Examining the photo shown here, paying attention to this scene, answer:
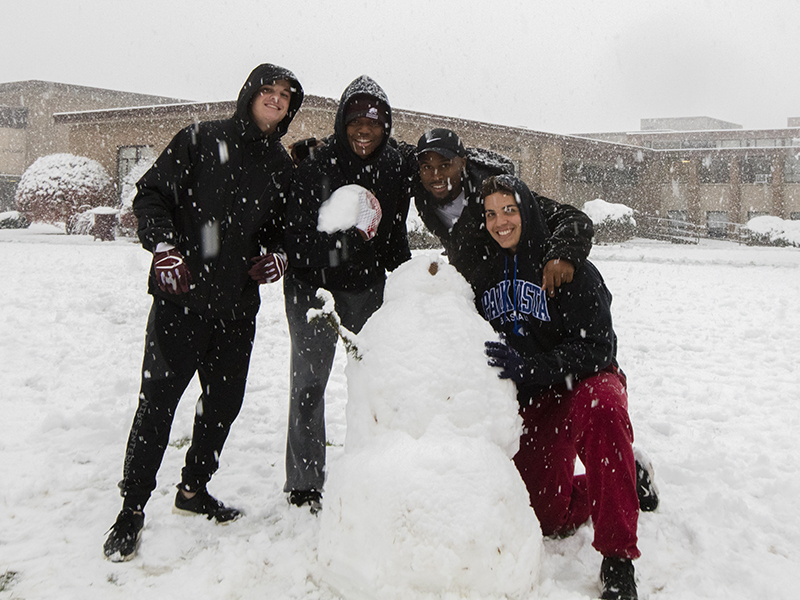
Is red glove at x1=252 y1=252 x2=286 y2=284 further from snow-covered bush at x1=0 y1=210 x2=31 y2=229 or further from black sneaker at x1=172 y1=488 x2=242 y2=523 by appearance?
snow-covered bush at x1=0 y1=210 x2=31 y2=229

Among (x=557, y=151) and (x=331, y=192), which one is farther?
(x=557, y=151)

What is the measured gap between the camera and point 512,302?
2.56m

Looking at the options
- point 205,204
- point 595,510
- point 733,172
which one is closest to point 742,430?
point 595,510

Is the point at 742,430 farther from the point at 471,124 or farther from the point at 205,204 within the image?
the point at 471,124

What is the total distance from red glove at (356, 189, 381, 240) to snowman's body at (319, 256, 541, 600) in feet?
1.75

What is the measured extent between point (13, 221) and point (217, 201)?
23980 mm

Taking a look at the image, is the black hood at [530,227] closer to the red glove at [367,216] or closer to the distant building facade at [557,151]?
the red glove at [367,216]

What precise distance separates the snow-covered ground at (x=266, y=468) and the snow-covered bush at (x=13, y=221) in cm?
1790

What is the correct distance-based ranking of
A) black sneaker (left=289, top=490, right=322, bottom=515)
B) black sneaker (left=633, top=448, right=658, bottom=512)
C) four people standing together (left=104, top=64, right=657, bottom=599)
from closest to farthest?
four people standing together (left=104, top=64, right=657, bottom=599) → black sneaker (left=633, top=448, right=658, bottom=512) → black sneaker (left=289, top=490, right=322, bottom=515)

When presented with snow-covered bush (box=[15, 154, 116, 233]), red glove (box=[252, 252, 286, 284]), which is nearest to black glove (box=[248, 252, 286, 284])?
red glove (box=[252, 252, 286, 284])

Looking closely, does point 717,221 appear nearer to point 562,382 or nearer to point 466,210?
point 466,210

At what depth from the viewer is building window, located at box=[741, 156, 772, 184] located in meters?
32.3

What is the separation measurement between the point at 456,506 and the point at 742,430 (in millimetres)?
3101

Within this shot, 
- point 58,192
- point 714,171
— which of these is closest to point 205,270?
point 58,192
